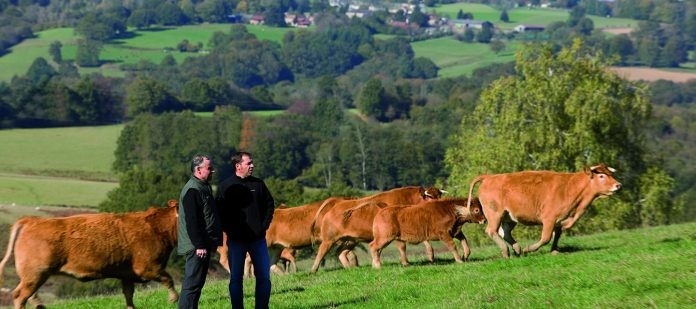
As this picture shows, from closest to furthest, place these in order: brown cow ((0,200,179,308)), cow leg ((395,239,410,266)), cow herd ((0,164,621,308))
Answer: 1. brown cow ((0,200,179,308))
2. cow herd ((0,164,621,308))
3. cow leg ((395,239,410,266))

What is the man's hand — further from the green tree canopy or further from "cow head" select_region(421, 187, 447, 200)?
the green tree canopy

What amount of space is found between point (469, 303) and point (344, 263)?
7456 millimetres

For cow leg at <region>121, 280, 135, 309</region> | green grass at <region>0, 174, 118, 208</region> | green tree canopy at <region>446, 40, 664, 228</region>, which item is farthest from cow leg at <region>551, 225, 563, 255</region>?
green grass at <region>0, 174, 118, 208</region>

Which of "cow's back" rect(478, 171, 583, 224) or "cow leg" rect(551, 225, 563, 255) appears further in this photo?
"cow's back" rect(478, 171, 583, 224)

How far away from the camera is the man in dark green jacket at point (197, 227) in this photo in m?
14.3

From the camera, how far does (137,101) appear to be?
15925 cm

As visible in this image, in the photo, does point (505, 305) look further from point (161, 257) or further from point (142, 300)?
point (142, 300)

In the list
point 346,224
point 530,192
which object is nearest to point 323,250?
point 346,224

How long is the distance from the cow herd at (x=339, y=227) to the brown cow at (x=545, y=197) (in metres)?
0.02

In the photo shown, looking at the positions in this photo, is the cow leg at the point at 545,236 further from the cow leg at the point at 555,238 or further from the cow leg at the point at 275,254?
the cow leg at the point at 275,254

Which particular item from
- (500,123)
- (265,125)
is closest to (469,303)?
(500,123)

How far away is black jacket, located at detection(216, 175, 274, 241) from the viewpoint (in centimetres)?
1483

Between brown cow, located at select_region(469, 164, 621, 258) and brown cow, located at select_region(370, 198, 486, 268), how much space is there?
686 mm

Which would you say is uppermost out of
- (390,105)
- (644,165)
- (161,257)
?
(161,257)
